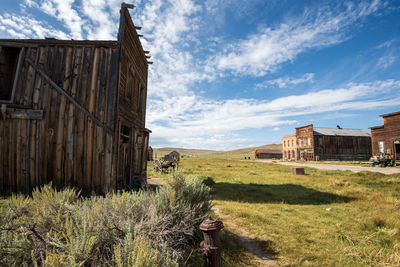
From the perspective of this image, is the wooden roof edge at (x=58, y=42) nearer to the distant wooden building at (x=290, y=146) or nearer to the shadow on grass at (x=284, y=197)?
the shadow on grass at (x=284, y=197)

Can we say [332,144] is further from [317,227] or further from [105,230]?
[105,230]

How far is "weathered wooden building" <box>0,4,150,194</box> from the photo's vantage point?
6531mm

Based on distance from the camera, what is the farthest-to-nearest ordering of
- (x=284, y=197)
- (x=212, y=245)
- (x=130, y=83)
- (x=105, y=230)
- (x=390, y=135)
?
(x=390, y=135)
(x=130, y=83)
(x=284, y=197)
(x=212, y=245)
(x=105, y=230)

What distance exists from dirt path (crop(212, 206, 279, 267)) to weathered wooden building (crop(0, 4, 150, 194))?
4.29 metres

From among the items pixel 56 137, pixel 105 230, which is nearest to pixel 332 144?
pixel 56 137

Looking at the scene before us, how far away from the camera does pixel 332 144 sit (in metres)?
35.4

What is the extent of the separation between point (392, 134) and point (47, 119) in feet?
111

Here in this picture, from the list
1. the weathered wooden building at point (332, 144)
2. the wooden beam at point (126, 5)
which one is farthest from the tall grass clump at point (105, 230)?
the weathered wooden building at point (332, 144)

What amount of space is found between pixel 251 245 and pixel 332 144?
39.5 metres

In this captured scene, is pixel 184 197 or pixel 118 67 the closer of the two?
pixel 184 197

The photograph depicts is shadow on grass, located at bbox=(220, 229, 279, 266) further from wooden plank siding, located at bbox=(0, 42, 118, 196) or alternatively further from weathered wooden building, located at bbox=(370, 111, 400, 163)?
weathered wooden building, located at bbox=(370, 111, 400, 163)

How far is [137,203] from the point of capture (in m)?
3.26

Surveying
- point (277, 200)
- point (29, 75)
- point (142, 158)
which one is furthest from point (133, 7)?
point (277, 200)

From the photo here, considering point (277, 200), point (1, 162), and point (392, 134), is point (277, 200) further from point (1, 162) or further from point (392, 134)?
point (392, 134)
